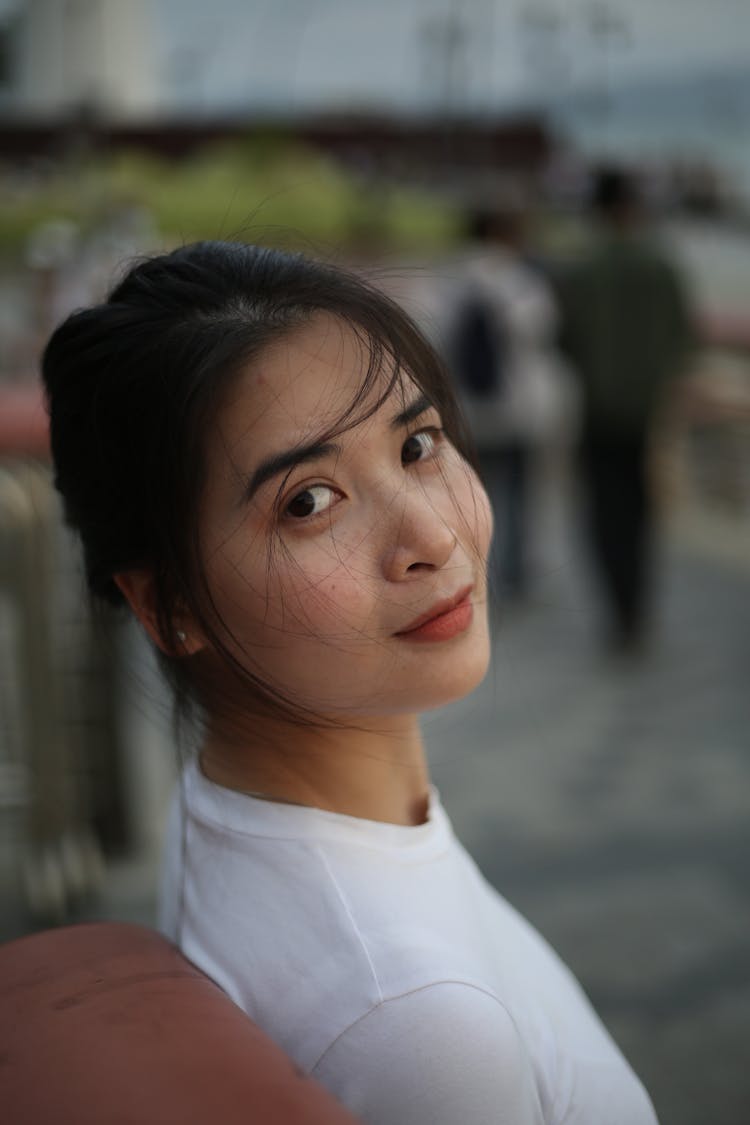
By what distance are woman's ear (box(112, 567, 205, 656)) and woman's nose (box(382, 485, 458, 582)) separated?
0.18 m

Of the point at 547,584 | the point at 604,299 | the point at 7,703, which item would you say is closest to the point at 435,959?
the point at 7,703

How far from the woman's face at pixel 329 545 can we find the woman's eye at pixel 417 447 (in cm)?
1

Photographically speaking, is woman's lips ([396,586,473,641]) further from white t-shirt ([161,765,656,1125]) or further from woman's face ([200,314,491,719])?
white t-shirt ([161,765,656,1125])

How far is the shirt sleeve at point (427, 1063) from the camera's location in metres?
0.81

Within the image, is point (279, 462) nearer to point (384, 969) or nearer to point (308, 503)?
point (308, 503)

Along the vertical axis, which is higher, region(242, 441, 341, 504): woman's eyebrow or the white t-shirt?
region(242, 441, 341, 504): woman's eyebrow

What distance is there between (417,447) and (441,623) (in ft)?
0.47

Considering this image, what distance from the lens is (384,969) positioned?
33.1 inches

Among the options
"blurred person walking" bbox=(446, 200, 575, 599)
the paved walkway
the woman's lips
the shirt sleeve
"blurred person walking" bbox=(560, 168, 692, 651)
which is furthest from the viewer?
"blurred person walking" bbox=(446, 200, 575, 599)

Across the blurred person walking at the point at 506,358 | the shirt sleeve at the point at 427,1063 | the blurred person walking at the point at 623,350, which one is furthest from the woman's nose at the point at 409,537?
→ the blurred person walking at the point at 623,350

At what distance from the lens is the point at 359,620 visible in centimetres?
89

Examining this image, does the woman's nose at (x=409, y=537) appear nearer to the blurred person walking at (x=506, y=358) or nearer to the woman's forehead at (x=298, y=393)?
the woman's forehead at (x=298, y=393)

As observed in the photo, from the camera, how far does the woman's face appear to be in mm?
885

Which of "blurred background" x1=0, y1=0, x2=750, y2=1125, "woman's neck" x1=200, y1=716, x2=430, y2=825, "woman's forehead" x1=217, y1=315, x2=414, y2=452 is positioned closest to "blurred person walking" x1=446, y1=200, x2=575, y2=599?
"blurred background" x1=0, y1=0, x2=750, y2=1125
